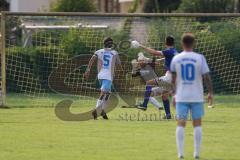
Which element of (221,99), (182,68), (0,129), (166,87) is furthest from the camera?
(221,99)

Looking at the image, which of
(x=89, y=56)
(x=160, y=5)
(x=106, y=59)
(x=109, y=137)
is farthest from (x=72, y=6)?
(x=109, y=137)

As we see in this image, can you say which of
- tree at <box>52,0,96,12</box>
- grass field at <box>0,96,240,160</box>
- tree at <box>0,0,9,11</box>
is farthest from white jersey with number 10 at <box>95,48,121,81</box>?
tree at <box>0,0,9,11</box>

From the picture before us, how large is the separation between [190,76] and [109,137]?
11.3 ft

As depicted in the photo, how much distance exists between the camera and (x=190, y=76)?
12.8 m

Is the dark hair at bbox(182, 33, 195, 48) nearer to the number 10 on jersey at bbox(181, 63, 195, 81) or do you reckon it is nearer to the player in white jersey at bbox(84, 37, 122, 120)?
the number 10 on jersey at bbox(181, 63, 195, 81)

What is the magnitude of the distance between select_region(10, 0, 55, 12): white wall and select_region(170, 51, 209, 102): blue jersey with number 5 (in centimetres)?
4140

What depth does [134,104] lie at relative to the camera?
24812 mm

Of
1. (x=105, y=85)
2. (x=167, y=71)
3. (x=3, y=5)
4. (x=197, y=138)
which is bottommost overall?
(x=197, y=138)

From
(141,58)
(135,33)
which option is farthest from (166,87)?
(135,33)

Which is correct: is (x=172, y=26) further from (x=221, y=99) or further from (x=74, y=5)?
(x=74, y=5)

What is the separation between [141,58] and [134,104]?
185 cm

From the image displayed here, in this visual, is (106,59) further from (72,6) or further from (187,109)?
(72,6)

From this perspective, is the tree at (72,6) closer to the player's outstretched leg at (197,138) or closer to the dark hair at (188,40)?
the dark hair at (188,40)

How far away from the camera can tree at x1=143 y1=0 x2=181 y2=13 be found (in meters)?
48.5
